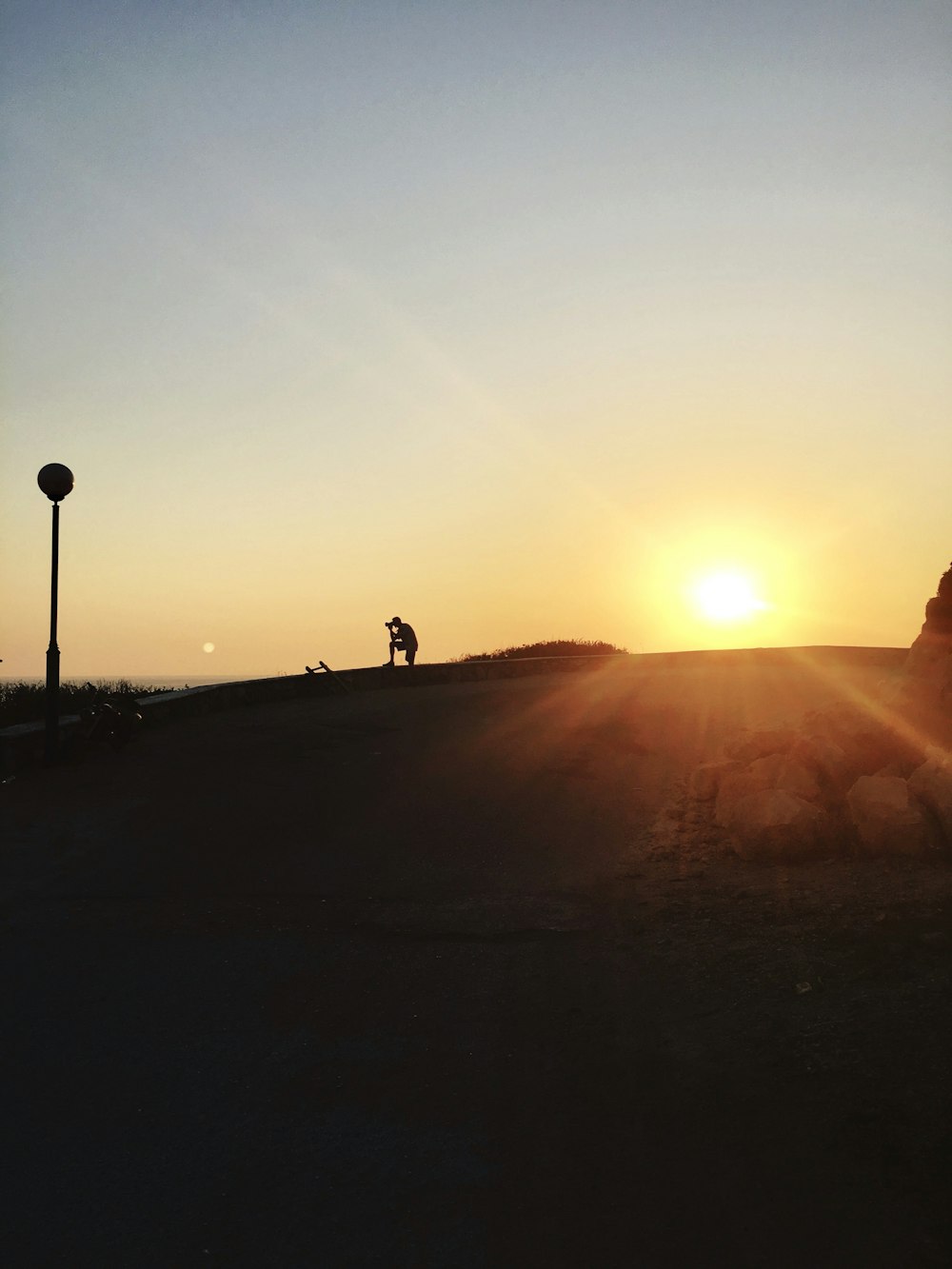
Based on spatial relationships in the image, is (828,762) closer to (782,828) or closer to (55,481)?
(782,828)

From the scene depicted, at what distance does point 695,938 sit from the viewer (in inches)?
294

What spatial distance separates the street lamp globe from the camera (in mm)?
13453

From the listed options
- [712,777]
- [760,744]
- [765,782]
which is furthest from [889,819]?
[712,777]

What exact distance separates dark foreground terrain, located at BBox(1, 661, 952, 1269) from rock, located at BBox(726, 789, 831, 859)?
216 mm

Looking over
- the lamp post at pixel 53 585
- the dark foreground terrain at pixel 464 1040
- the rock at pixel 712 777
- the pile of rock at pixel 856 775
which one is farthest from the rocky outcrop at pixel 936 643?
the lamp post at pixel 53 585

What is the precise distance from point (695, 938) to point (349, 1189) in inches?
140

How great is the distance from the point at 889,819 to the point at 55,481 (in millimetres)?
10630

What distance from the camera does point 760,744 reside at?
10.5m

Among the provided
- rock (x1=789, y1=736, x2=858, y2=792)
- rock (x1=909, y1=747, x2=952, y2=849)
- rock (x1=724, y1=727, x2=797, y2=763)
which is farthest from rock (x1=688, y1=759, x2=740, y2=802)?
rock (x1=909, y1=747, x2=952, y2=849)

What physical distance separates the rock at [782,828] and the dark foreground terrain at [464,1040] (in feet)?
0.71

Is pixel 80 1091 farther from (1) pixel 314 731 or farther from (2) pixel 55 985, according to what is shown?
(1) pixel 314 731

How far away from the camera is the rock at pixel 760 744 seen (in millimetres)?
10289

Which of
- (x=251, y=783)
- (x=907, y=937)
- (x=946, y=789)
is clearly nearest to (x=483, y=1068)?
(x=907, y=937)

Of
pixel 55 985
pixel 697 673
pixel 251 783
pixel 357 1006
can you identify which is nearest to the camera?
pixel 357 1006
